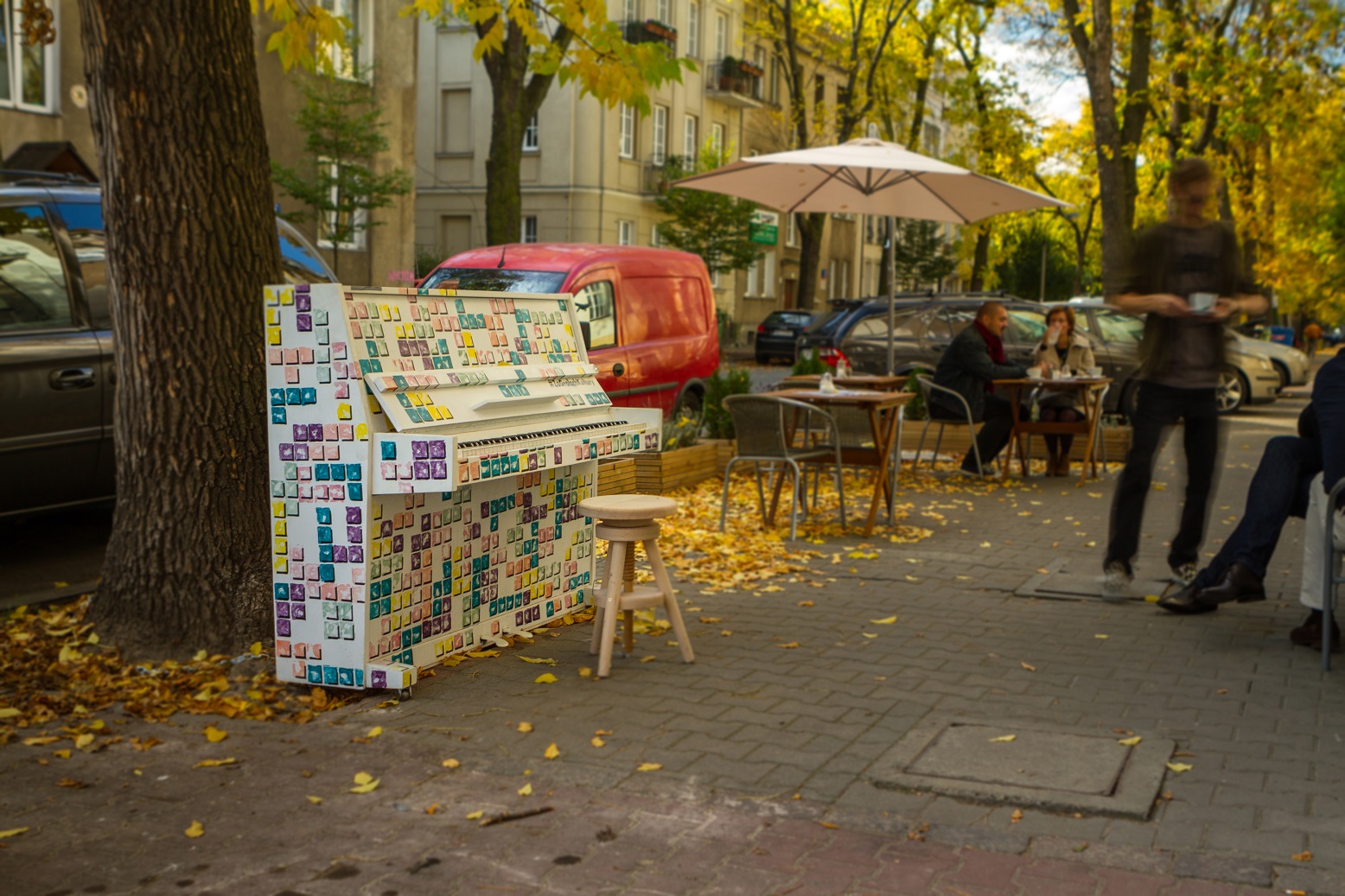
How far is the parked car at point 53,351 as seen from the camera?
739 centimetres

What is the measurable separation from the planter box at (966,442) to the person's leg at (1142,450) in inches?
271

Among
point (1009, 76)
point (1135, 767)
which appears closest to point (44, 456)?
point (1135, 767)

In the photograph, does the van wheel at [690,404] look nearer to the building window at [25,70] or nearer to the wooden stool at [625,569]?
the wooden stool at [625,569]

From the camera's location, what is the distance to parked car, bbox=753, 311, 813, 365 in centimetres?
3566

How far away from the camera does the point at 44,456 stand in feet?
24.5

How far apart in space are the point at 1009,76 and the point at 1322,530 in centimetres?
2623

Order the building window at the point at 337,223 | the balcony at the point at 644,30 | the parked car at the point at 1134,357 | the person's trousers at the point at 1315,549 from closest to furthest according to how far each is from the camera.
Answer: the person's trousers at the point at 1315,549 < the parked car at the point at 1134,357 < the building window at the point at 337,223 < the balcony at the point at 644,30

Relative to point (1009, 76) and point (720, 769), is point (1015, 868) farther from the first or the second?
point (1009, 76)

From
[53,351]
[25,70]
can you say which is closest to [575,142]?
[25,70]

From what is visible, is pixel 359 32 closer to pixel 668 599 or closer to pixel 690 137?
pixel 690 137

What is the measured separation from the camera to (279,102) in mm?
25906

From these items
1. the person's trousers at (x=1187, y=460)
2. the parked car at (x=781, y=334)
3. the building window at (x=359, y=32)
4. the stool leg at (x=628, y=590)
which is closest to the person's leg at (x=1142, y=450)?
the person's trousers at (x=1187, y=460)

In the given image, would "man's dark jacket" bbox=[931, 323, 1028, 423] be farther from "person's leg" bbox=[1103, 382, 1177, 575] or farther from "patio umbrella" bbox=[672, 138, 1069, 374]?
"person's leg" bbox=[1103, 382, 1177, 575]

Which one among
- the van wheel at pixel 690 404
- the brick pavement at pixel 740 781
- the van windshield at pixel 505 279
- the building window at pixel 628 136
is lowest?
→ the brick pavement at pixel 740 781
